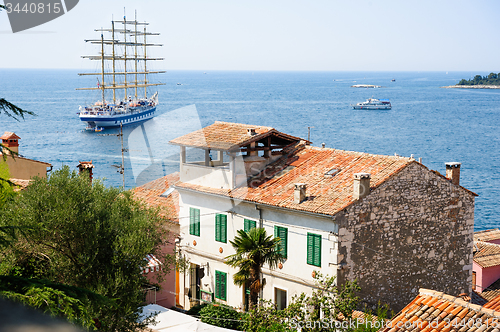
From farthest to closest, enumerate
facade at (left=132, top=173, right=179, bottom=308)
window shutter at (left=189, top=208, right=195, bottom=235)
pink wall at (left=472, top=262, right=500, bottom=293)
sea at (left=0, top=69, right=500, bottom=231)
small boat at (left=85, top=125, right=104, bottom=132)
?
small boat at (left=85, top=125, right=104, bottom=132) < sea at (left=0, top=69, right=500, bottom=231) < pink wall at (left=472, top=262, right=500, bottom=293) < window shutter at (left=189, top=208, right=195, bottom=235) < facade at (left=132, top=173, right=179, bottom=308)

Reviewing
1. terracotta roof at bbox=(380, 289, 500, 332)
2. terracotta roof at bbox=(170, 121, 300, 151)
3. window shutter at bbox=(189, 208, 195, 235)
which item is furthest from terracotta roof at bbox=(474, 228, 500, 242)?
terracotta roof at bbox=(380, 289, 500, 332)

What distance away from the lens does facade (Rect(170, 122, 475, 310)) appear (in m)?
20.5

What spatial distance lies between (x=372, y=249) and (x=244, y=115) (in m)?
115

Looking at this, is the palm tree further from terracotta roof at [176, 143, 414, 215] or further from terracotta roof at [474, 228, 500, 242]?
terracotta roof at [474, 228, 500, 242]

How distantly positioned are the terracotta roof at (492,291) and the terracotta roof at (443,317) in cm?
1324

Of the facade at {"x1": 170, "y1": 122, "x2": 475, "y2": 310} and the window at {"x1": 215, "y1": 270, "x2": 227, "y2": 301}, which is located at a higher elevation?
the facade at {"x1": 170, "y1": 122, "x2": 475, "y2": 310}

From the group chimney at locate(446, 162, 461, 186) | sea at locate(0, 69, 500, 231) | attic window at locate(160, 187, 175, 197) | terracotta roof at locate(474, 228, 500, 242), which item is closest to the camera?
chimney at locate(446, 162, 461, 186)

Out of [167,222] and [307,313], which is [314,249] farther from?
[167,222]

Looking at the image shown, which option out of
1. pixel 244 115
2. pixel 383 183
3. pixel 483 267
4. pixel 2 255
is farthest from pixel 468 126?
pixel 2 255

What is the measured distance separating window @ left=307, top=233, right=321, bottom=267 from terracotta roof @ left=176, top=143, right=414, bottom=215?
1125 mm

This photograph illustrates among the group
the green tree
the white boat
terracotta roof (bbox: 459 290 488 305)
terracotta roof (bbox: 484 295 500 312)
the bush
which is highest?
the green tree

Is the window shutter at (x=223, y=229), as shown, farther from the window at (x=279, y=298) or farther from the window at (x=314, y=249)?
the window at (x=314, y=249)

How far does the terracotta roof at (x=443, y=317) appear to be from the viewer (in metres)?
13.6

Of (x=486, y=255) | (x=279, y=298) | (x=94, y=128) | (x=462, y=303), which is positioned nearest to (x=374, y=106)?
(x=94, y=128)
